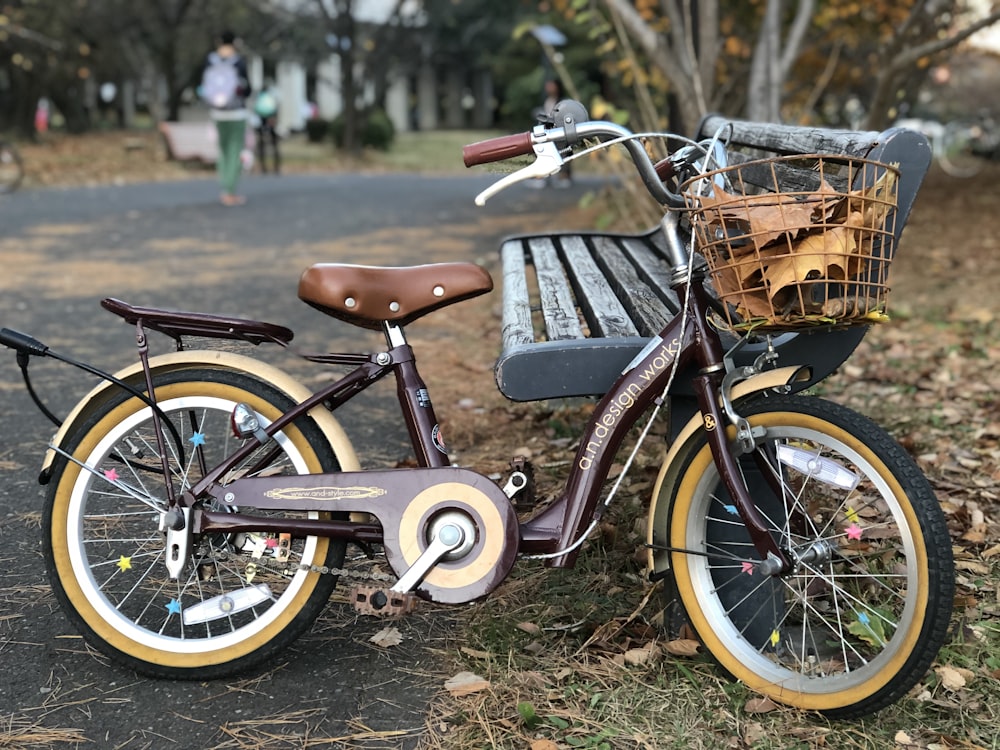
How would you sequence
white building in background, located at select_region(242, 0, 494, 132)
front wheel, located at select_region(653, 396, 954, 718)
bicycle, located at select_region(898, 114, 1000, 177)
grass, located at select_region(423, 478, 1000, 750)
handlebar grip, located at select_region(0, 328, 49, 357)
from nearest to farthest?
front wheel, located at select_region(653, 396, 954, 718)
grass, located at select_region(423, 478, 1000, 750)
handlebar grip, located at select_region(0, 328, 49, 357)
bicycle, located at select_region(898, 114, 1000, 177)
white building in background, located at select_region(242, 0, 494, 132)

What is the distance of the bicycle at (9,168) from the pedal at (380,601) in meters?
14.4

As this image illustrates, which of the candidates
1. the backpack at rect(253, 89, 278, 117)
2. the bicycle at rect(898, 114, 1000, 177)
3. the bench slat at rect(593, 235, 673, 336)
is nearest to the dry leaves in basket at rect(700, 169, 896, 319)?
the bench slat at rect(593, 235, 673, 336)

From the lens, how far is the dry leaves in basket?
221cm

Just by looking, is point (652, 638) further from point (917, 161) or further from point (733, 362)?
point (917, 161)

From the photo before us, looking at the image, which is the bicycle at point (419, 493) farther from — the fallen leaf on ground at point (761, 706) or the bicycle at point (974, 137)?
the bicycle at point (974, 137)

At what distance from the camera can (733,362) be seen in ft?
8.77

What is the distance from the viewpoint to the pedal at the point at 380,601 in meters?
2.65

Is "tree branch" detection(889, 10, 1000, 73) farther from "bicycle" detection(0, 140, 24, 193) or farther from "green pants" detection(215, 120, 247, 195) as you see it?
"bicycle" detection(0, 140, 24, 193)

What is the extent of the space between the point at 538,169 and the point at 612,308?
3.29ft

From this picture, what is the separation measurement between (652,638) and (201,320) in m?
1.41

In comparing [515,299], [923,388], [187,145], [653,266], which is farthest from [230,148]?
[515,299]

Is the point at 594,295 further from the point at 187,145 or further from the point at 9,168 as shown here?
the point at 187,145

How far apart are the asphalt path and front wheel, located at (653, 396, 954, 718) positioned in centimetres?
75

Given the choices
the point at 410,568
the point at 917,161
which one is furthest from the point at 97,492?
the point at 917,161
